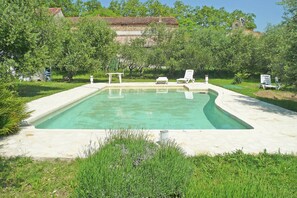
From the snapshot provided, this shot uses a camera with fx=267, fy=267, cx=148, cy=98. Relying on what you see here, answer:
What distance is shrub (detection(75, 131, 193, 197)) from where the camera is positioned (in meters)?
2.74

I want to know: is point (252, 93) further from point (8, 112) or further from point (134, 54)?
point (8, 112)

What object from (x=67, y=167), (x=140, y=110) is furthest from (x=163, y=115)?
(x=67, y=167)

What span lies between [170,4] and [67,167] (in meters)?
72.1

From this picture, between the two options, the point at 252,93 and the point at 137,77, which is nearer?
the point at 252,93

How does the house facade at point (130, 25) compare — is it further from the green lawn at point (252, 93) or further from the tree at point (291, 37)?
the tree at point (291, 37)

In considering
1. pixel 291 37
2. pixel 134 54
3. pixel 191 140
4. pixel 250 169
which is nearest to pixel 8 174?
pixel 191 140

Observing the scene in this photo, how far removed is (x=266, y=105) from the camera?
35.2ft

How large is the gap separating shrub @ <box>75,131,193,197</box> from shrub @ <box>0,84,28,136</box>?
3.46 meters

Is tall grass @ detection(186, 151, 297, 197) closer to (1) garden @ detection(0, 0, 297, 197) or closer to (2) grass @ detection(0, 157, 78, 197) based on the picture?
(1) garden @ detection(0, 0, 297, 197)

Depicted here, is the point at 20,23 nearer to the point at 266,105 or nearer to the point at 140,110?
the point at 140,110

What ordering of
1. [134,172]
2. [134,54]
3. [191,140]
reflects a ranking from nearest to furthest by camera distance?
[134,172]
[191,140]
[134,54]

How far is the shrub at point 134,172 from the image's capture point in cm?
274

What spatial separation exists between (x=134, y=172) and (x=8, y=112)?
4402mm

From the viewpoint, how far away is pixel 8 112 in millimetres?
6117
